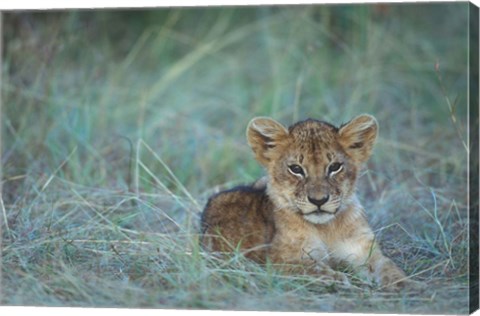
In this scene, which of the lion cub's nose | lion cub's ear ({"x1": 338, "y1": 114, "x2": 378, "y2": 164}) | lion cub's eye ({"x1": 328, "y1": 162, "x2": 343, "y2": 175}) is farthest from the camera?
lion cub's ear ({"x1": 338, "y1": 114, "x2": 378, "y2": 164})

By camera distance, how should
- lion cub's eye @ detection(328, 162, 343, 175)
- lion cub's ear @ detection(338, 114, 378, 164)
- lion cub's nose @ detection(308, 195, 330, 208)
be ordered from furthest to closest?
lion cub's ear @ detection(338, 114, 378, 164) → lion cub's eye @ detection(328, 162, 343, 175) → lion cub's nose @ detection(308, 195, 330, 208)

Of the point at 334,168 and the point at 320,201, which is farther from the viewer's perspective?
the point at 334,168

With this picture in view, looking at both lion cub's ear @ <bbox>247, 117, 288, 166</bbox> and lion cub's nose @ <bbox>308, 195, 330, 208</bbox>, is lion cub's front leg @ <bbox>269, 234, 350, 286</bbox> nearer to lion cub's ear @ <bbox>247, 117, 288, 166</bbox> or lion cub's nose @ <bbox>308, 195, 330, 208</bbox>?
lion cub's nose @ <bbox>308, 195, 330, 208</bbox>

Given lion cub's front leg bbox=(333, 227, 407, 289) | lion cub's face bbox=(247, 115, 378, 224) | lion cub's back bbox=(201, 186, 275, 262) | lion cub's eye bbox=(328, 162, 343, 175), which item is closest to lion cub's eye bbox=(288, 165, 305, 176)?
lion cub's face bbox=(247, 115, 378, 224)

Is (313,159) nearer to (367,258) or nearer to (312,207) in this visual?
(312,207)

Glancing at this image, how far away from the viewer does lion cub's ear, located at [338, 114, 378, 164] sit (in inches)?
302

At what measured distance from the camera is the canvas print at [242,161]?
753cm

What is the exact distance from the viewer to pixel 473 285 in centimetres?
741

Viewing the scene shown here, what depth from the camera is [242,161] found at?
34.4 ft

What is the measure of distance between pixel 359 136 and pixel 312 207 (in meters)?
0.57

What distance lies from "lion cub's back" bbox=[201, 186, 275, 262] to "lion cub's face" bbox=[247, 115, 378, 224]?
0.16 m

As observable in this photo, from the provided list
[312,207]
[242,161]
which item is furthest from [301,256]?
[242,161]

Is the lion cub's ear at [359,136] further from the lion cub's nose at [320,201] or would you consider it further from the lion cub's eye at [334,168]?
the lion cub's nose at [320,201]

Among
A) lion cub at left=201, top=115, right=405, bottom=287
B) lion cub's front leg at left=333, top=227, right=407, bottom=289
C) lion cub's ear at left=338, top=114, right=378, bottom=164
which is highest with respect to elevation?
lion cub's ear at left=338, top=114, right=378, bottom=164
